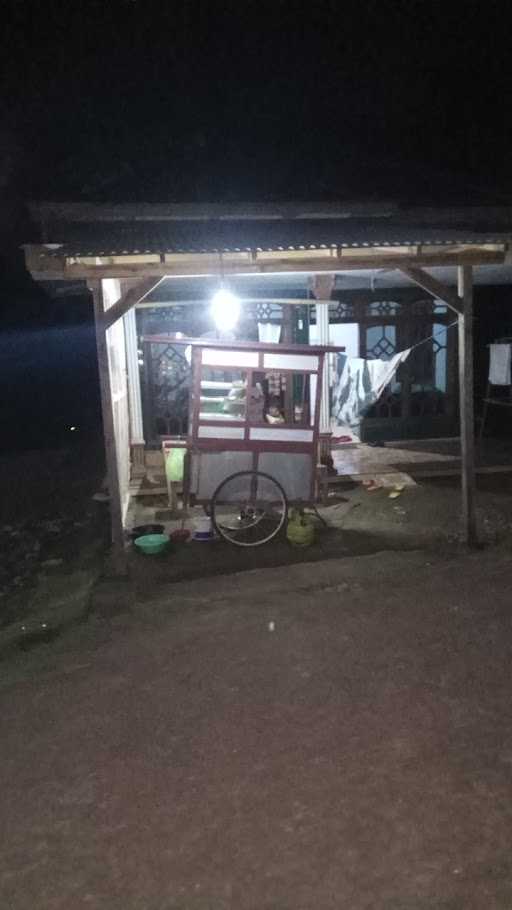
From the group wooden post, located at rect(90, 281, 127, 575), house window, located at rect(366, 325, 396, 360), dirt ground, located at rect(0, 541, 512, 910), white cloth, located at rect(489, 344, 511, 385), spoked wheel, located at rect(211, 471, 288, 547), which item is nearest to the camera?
dirt ground, located at rect(0, 541, 512, 910)

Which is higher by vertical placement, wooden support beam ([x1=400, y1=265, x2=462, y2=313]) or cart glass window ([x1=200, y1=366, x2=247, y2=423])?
wooden support beam ([x1=400, y1=265, x2=462, y2=313])

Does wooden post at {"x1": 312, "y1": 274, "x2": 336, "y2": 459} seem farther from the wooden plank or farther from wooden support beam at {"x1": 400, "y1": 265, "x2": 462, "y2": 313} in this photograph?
wooden support beam at {"x1": 400, "y1": 265, "x2": 462, "y2": 313}

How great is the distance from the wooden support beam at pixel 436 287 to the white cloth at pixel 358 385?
5174 mm

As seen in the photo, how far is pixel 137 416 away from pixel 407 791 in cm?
956

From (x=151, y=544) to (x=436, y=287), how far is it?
4.38m

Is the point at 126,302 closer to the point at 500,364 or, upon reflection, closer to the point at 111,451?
the point at 111,451

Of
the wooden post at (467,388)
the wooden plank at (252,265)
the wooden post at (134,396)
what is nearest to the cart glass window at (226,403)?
the wooden plank at (252,265)

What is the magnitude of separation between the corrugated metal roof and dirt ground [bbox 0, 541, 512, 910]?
351 cm

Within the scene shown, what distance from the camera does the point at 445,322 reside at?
14.4 meters

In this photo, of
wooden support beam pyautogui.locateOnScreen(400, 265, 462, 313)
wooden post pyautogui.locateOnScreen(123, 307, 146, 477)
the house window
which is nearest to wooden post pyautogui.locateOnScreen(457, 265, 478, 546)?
wooden support beam pyautogui.locateOnScreen(400, 265, 462, 313)

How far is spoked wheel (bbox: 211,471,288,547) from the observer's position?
8414 millimetres

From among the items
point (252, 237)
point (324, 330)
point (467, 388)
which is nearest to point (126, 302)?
point (252, 237)

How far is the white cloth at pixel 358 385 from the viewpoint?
1335cm

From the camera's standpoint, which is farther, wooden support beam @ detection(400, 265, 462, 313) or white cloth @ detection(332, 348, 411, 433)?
white cloth @ detection(332, 348, 411, 433)
